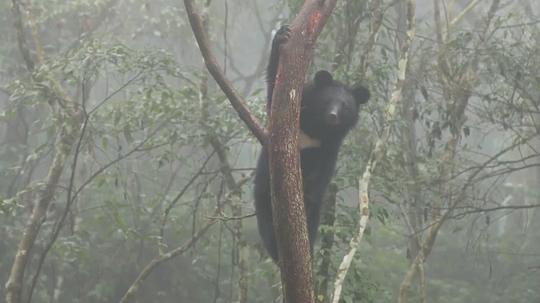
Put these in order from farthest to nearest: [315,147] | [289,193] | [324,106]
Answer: [315,147], [324,106], [289,193]

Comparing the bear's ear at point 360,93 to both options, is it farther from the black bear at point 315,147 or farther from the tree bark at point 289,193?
the tree bark at point 289,193

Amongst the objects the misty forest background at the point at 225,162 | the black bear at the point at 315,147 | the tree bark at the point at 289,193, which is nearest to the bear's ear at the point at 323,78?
the black bear at the point at 315,147

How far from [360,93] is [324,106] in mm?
409

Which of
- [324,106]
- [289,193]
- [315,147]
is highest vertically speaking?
[324,106]

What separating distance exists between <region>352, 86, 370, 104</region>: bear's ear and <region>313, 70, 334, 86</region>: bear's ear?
0.93ft

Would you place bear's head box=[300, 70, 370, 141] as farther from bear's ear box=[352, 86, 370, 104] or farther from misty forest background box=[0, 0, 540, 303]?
misty forest background box=[0, 0, 540, 303]

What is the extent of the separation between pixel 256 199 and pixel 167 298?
13.9 ft

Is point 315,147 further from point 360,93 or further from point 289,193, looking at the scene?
point 289,193

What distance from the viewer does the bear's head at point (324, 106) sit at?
413 centimetres

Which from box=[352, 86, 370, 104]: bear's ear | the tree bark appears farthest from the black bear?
the tree bark

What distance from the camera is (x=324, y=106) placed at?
413 cm

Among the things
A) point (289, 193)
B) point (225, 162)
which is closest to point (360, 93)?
point (225, 162)

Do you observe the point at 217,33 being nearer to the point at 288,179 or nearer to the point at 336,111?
the point at 336,111

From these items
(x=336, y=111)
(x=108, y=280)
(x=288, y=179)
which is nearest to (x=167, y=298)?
(x=108, y=280)
